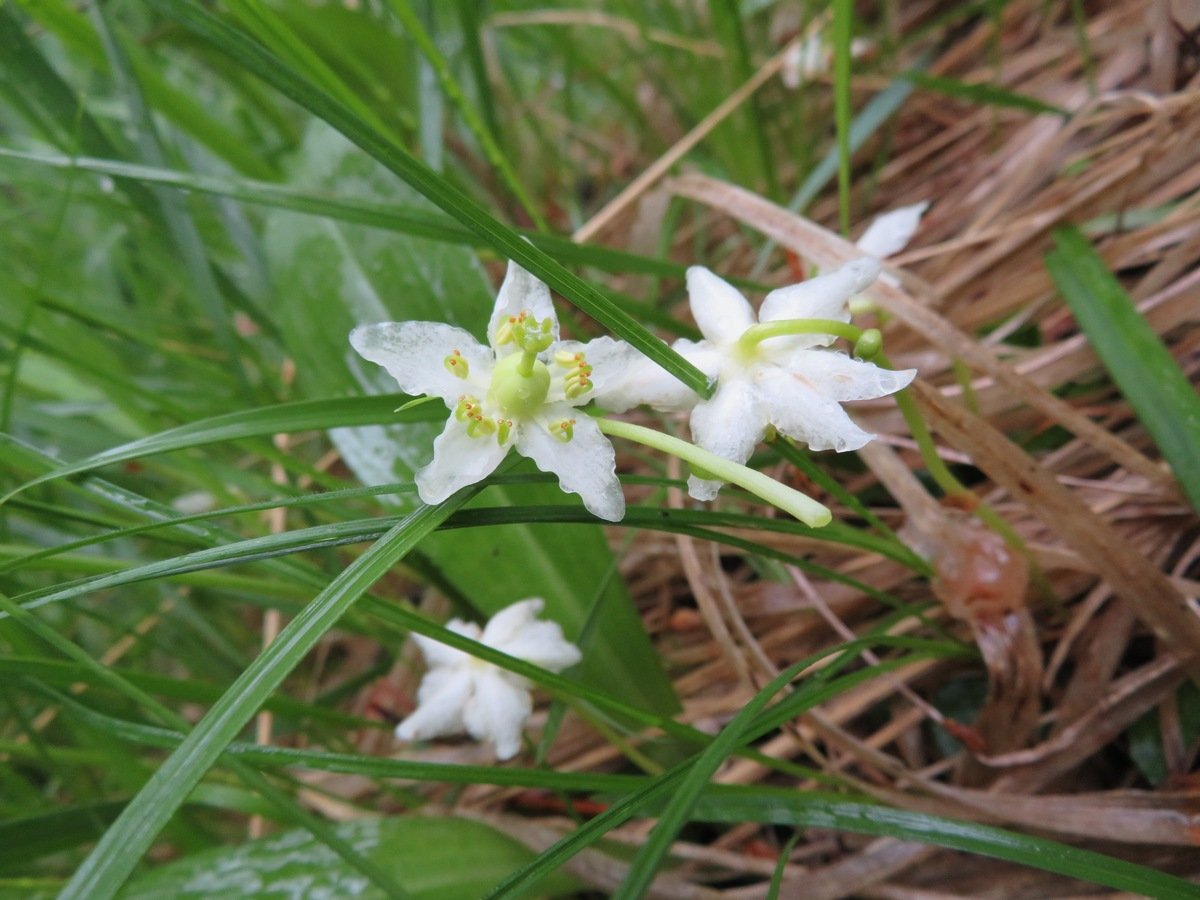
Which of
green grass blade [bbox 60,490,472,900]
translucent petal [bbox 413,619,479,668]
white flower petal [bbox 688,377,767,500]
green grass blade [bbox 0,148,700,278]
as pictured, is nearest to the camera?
green grass blade [bbox 60,490,472,900]

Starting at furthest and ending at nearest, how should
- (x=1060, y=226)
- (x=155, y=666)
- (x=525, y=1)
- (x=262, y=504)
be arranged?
(x=525, y=1) < (x=155, y=666) < (x=1060, y=226) < (x=262, y=504)

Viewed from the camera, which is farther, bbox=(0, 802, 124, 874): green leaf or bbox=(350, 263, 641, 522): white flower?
bbox=(0, 802, 124, 874): green leaf

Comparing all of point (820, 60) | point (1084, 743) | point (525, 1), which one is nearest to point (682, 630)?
point (1084, 743)

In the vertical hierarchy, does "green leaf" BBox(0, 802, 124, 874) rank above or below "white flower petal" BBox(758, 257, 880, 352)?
below

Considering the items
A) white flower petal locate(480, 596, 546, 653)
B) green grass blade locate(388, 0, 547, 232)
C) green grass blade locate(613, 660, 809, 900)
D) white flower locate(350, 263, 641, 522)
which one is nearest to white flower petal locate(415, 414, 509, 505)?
white flower locate(350, 263, 641, 522)

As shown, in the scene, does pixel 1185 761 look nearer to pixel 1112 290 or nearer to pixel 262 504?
pixel 1112 290

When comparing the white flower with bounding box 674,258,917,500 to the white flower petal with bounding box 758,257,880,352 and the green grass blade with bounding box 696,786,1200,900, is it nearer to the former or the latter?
the white flower petal with bounding box 758,257,880,352

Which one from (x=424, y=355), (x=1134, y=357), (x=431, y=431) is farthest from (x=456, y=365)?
(x=1134, y=357)

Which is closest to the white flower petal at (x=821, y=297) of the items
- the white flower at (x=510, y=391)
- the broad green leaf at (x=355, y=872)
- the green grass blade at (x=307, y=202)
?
the white flower at (x=510, y=391)
